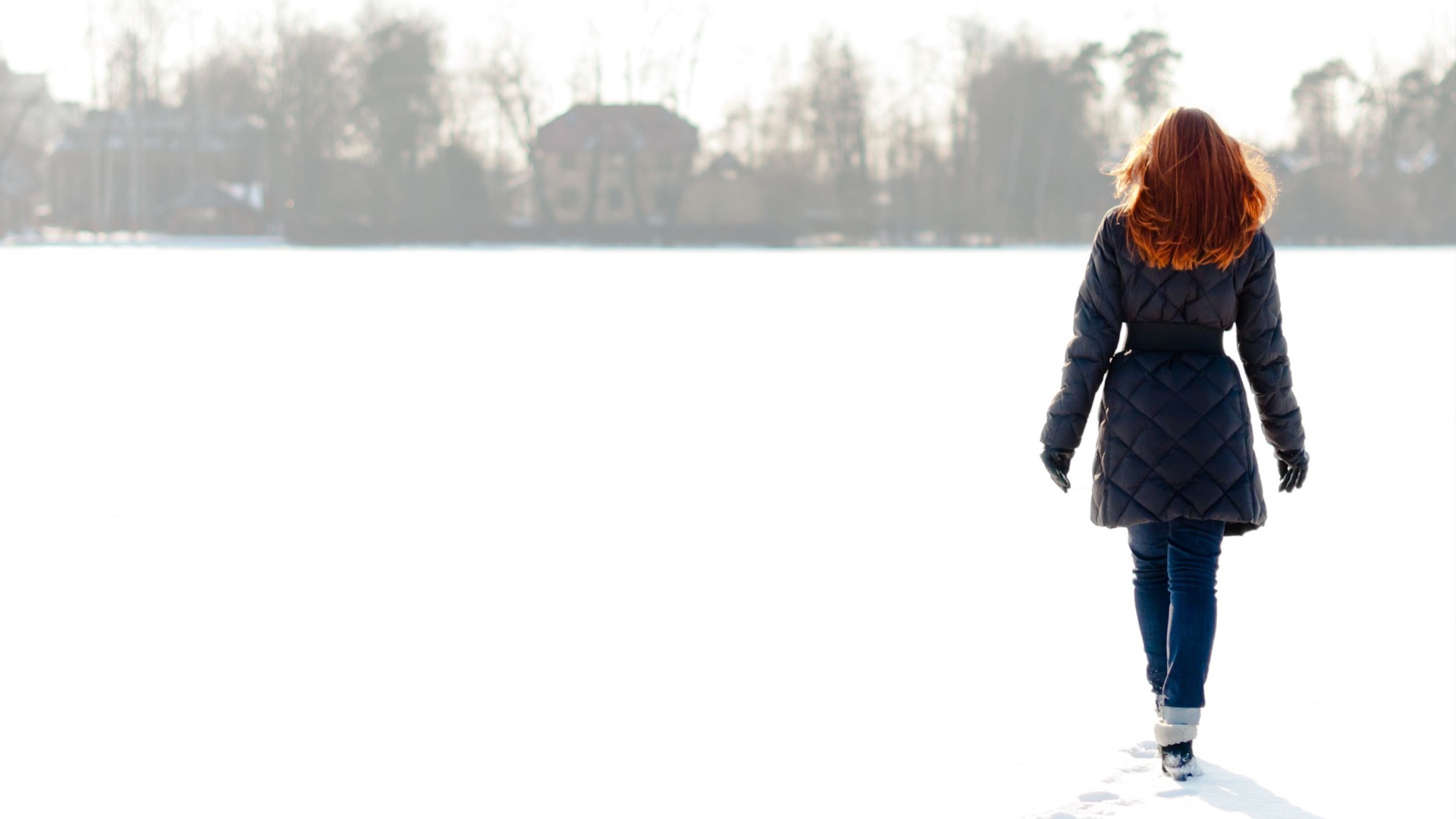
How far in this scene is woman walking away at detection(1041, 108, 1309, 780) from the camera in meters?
3.14

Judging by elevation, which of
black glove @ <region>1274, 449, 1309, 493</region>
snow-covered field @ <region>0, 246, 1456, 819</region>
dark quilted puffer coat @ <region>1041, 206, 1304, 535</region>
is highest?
dark quilted puffer coat @ <region>1041, 206, 1304, 535</region>

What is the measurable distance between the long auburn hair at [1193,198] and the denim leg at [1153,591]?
61 centimetres

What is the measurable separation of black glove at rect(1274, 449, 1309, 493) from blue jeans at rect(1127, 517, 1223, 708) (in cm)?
21

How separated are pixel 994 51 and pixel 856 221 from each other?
1315 centimetres

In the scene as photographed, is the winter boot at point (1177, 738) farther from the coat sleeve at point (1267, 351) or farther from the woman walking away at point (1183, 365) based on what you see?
the coat sleeve at point (1267, 351)

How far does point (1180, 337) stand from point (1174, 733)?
2.89 ft

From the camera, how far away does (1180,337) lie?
10.5ft

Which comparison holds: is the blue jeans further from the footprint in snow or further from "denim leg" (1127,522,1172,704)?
the footprint in snow

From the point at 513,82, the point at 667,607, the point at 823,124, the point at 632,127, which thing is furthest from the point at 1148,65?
the point at 667,607

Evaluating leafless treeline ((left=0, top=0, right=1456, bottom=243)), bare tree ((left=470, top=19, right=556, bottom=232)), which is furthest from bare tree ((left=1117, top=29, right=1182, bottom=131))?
bare tree ((left=470, top=19, right=556, bottom=232))

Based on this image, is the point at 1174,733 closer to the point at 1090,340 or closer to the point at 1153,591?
the point at 1153,591

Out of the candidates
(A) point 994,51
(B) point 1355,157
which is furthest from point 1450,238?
(A) point 994,51

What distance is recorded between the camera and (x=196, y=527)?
6.43m

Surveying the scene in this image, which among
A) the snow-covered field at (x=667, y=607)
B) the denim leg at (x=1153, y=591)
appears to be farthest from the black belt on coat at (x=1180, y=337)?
the snow-covered field at (x=667, y=607)
